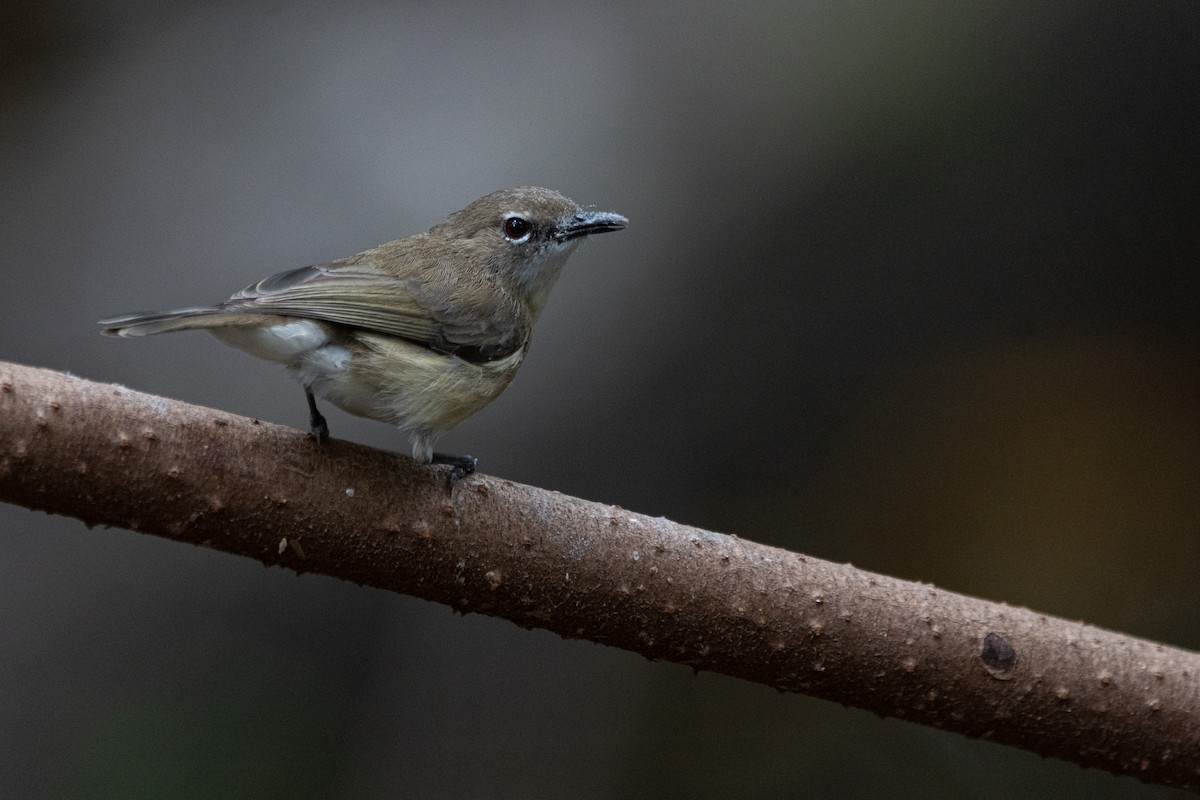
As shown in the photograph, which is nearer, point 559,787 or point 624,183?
point 559,787

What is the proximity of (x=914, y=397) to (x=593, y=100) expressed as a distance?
8.56 ft

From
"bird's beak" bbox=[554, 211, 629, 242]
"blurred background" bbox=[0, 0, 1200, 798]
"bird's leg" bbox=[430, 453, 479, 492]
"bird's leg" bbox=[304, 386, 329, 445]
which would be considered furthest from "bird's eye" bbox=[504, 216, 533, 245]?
"blurred background" bbox=[0, 0, 1200, 798]

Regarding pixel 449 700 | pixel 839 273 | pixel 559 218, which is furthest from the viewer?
pixel 839 273

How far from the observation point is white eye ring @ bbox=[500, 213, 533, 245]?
391cm

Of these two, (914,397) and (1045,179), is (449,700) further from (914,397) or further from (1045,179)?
(1045,179)

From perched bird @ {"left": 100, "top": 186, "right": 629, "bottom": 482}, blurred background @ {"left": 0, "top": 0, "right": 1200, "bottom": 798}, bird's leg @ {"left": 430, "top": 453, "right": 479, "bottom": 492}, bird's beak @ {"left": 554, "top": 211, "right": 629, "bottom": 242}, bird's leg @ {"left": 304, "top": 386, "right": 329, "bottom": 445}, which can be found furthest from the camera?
blurred background @ {"left": 0, "top": 0, "right": 1200, "bottom": 798}

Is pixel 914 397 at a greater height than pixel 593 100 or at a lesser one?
lesser

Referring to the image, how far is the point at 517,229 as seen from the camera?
3.93m

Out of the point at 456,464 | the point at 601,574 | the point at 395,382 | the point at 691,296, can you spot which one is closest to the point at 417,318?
the point at 395,382

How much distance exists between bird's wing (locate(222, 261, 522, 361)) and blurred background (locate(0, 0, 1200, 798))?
1.97 m

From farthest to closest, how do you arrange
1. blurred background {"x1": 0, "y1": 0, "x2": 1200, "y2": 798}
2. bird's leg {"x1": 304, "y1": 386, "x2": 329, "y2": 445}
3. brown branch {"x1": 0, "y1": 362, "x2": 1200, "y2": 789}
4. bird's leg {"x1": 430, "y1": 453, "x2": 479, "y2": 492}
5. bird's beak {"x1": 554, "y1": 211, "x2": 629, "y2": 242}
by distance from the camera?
blurred background {"x1": 0, "y1": 0, "x2": 1200, "y2": 798}
bird's beak {"x1": 554, "y1": 211, "x2": 629, "y2": 242}
bird's leg {"x1": 430, "y1": 453, "x2": 479, "y2": 492}
bird's leg {"x1": 304, "y1": 386, "x2": 329, "y2": 445}
brown branch {"x1": 0, "y1": 362, "x2": 1200, "y2": 789}

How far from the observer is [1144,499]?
6.35m

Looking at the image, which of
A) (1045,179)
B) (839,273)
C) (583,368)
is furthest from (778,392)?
(1045,179)

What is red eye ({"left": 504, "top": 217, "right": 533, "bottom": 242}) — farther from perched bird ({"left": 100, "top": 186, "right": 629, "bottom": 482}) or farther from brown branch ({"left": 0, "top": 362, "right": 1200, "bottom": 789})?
brown branch ({"left": 0, "top": 362, "right": 1200, "bottom": 789})
